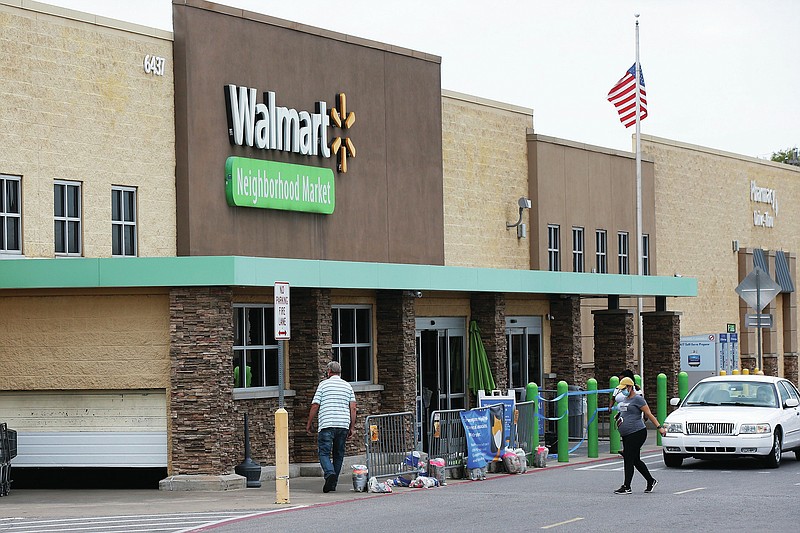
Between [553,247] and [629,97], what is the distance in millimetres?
4642

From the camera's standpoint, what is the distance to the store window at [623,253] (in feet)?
128

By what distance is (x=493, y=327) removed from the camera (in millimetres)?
29953

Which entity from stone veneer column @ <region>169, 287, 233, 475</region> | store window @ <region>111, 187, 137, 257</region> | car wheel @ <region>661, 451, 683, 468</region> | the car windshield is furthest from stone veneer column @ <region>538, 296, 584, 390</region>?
stone veneer column @ <region>169, 287, 233, 475</region>

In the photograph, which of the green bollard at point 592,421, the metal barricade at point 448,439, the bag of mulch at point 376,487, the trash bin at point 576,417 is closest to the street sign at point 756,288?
the trash bin at point 576,417

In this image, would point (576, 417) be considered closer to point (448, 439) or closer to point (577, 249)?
point (448, 439)

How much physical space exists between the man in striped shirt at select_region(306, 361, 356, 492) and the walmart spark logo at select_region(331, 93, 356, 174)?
761 centimetres

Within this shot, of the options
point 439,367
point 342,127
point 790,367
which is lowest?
point 790,367

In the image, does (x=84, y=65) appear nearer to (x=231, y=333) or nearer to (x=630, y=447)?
(x=231, y=333)

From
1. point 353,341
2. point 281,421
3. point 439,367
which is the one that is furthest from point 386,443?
point 439,367

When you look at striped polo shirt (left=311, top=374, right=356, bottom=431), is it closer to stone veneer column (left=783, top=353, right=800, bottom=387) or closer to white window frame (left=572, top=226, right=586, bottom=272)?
white window frame (left=572, top=226, right=586, bottom=272)

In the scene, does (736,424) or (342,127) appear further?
(342,127)

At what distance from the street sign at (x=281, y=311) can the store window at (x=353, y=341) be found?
20.4ft

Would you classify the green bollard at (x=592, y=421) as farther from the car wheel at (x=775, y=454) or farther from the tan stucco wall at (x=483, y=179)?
the tan stucco wall at (x=483, y=179)

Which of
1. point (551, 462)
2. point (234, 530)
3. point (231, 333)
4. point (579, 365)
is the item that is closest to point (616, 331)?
point (579, 365)
